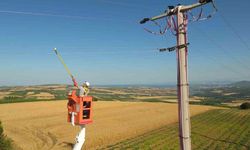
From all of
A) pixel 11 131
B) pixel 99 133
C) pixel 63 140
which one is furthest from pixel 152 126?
pixel 11 131

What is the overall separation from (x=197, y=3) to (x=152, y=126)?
90.7 ft

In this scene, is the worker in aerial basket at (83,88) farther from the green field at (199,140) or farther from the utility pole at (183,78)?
the green field at (199,140)

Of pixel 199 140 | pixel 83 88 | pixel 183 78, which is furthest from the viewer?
pixel 199 140

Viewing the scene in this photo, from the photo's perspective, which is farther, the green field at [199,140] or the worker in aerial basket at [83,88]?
the green field at [199,140]

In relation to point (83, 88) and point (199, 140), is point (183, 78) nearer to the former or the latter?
point (83, 88)

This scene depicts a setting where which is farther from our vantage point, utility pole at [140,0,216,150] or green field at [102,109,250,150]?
green field at [102,109,250,150]

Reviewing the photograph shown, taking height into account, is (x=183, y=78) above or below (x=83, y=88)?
above

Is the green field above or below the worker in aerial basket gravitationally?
below

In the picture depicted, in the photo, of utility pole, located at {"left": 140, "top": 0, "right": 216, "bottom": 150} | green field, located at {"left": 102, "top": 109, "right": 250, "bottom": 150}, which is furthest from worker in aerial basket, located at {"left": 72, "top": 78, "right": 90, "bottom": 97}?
green field, located at {"left": 102, "top": 109, "right": 250, "bottom": 150}

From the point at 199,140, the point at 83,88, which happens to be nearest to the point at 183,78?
the point at 83,88

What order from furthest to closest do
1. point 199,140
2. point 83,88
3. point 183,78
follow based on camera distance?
1. point 199,140
2. point 83,88
3. point 183,78

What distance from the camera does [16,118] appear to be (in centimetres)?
3853

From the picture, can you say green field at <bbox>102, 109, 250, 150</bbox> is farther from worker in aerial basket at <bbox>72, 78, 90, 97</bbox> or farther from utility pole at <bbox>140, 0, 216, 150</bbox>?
utility pole at <bbox>140, 0, 216, 150</bbox>

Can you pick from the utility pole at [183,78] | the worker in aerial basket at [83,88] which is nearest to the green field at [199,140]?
the worker in aerial basket at [83,88]
